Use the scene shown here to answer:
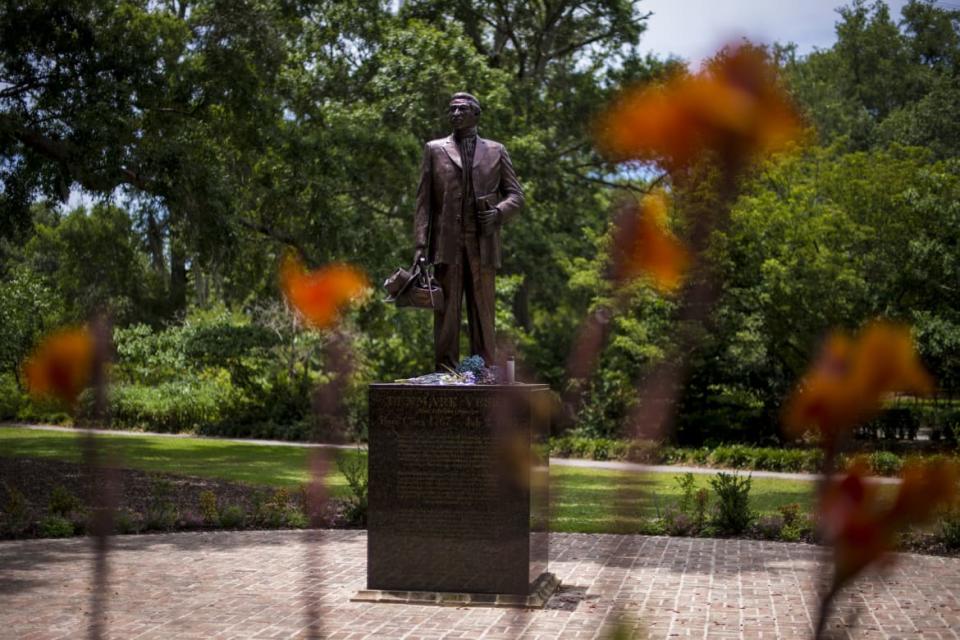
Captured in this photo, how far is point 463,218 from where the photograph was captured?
9539mm

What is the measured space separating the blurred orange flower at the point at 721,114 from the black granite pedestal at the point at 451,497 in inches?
297

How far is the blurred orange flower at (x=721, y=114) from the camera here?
0.95m

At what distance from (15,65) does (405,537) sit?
1155cm

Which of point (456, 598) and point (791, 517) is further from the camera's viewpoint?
point (791, 517)

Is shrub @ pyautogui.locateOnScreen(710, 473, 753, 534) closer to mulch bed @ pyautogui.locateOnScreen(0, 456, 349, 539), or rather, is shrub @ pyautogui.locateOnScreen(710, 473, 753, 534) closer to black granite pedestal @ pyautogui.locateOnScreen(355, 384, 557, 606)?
mulch bed @ pyautogui.locateOnScreen(0, 456, 349, 539)

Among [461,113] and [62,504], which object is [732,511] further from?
[62,504]

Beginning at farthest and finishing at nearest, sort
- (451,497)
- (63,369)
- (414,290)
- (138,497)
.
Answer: (138,497) < (414,290) < (451,497) < (63,369)

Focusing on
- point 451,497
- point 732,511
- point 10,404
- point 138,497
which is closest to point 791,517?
point 732,511

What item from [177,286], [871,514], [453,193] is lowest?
[871,514]

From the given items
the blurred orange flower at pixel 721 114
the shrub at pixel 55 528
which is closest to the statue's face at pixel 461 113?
the shrub at pixel 55 528

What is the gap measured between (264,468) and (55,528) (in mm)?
8246

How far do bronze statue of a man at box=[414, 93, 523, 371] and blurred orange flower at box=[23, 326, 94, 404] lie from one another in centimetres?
815

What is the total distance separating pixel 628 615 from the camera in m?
1.16

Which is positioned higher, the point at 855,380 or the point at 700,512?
the point at 855,380
